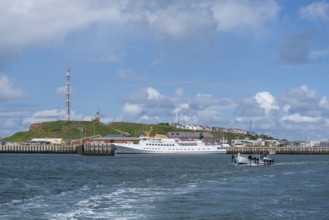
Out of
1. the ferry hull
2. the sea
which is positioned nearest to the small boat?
the sea

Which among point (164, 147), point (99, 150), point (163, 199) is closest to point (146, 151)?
point (164, 147)

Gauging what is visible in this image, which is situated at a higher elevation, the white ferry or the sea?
the white ferry

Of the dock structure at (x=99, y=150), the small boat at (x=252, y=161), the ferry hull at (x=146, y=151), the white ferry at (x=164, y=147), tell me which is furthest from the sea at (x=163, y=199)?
the white ferry at (x=164, y=147)

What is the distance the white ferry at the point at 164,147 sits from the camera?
591ft

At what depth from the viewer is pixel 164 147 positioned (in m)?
185

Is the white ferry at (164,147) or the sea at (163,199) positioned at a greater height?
the white ferry at (164,147)

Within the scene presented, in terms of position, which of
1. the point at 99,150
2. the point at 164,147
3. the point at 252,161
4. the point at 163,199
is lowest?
the point at 163,199

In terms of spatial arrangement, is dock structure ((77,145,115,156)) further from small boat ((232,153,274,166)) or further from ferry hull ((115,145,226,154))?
small boat ((232,153,274,166))

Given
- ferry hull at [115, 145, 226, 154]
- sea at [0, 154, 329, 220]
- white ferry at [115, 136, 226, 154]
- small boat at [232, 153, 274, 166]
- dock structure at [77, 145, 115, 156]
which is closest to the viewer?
sea at [0, 154, 329, 220]

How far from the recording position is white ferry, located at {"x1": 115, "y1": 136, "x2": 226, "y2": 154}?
591ft

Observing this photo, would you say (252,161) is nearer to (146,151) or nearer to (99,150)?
(99,150)

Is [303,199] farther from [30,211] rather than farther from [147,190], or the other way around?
[30,211]

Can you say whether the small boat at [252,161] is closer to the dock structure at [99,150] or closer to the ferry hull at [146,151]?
the dock structure at [99,150]

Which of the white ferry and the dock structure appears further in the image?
the white ferry
